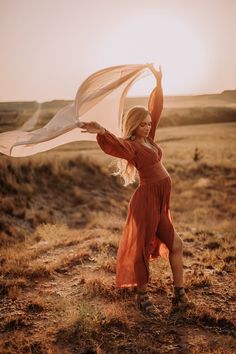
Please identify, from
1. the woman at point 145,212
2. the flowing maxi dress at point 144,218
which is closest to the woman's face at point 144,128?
the woman at point 145,212

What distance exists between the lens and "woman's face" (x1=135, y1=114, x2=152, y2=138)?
3977mm

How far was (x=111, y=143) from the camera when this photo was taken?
3709 millimetres

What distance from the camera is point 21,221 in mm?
8250

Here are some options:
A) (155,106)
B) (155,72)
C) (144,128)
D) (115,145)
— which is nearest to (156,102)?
(155,106)

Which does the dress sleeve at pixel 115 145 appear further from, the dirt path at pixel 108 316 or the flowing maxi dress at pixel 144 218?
the dirt path at pixel 108 316

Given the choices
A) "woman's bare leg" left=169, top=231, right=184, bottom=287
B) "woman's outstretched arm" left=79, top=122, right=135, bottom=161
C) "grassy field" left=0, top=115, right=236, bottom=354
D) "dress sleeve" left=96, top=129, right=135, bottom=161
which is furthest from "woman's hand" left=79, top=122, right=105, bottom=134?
"grassy field" left=0, top=115, right=236, bottom=354

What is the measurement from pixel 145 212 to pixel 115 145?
2.70 ft

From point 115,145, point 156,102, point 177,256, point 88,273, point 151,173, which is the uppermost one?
point 156,102

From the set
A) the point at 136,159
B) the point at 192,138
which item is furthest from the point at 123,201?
the point at 192,138

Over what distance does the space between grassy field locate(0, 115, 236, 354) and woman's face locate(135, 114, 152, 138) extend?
6.05ft

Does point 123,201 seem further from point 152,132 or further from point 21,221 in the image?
point 152,132

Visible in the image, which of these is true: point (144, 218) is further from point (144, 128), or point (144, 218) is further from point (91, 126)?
point (91, 126)

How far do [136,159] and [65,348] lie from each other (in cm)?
190

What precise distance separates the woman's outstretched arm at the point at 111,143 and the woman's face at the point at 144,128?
8.2 inches
